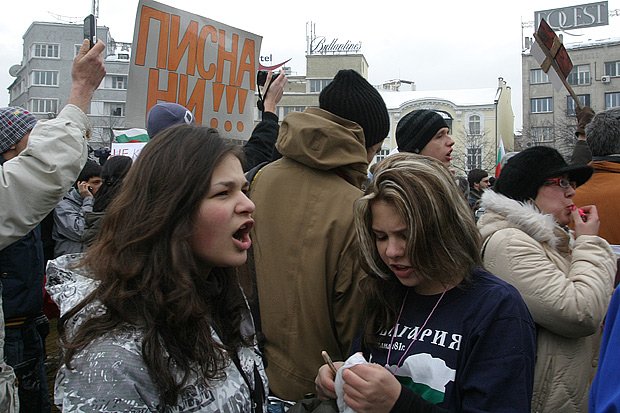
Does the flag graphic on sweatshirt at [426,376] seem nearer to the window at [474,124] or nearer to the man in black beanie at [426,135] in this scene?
the man in black beanie at [426,135]

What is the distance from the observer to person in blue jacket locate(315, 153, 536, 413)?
1688mm

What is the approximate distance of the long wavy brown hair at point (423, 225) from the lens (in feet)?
6.11

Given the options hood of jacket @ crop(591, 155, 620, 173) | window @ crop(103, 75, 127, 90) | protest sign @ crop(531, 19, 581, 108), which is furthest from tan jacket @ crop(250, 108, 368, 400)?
window @ crop(103, 75, 127, 90)

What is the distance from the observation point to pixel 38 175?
207cm

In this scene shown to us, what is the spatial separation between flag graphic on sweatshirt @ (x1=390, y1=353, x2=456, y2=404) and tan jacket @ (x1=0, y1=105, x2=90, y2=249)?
4.37 ft

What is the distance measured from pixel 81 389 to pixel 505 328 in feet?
3.78

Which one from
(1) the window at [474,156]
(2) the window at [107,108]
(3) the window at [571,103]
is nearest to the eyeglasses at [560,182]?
(3) the window at [571,103]

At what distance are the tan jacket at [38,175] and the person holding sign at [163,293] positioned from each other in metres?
0.44

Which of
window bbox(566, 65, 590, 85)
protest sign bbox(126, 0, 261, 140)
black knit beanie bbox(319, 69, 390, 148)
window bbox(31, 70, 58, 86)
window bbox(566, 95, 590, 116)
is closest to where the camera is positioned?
black knit beanie bbox(319, 69, 390, 148)

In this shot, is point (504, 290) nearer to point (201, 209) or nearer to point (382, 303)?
point (382, 303)

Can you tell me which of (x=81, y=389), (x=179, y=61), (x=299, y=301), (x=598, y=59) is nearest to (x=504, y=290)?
(x=299, y=301)

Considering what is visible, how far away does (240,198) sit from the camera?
5.57 ft

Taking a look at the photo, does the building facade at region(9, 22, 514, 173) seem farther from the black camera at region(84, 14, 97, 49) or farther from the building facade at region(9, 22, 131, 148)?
the black camera at region(84, 14, 97, 49)

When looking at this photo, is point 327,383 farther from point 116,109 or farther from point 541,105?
point 116,109
